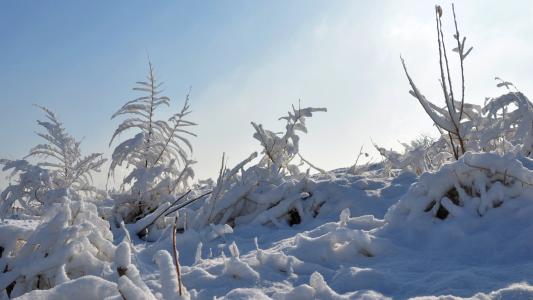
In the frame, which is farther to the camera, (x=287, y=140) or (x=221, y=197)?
(x=287, y=140)

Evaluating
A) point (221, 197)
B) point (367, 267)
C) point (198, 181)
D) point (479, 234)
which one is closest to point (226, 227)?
point (221, 197)

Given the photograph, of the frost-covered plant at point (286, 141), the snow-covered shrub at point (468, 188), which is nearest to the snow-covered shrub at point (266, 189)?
the frost-covered plant at point (286, 141)

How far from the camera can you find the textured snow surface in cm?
144

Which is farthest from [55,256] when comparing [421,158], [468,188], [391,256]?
[421,158]

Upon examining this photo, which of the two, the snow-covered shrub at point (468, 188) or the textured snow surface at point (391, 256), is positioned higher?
the snow-covered shrub at point (468, 188)

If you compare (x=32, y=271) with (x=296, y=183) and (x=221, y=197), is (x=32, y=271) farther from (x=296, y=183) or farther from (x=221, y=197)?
(x=296, y=183)

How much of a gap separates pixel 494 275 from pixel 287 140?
97.9 inches

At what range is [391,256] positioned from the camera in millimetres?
1974

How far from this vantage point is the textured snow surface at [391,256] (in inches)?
56.8

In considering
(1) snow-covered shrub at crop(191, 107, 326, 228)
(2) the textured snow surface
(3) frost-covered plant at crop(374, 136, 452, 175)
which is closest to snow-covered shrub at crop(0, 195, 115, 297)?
(2) the textured snow surface

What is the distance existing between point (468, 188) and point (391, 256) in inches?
27.5

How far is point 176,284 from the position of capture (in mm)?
1256

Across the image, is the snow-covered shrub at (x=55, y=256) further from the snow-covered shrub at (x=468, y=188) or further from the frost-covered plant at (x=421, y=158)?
the frost-covered plant at (x=421, y=158)

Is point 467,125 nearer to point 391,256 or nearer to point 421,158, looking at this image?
point 421,158
